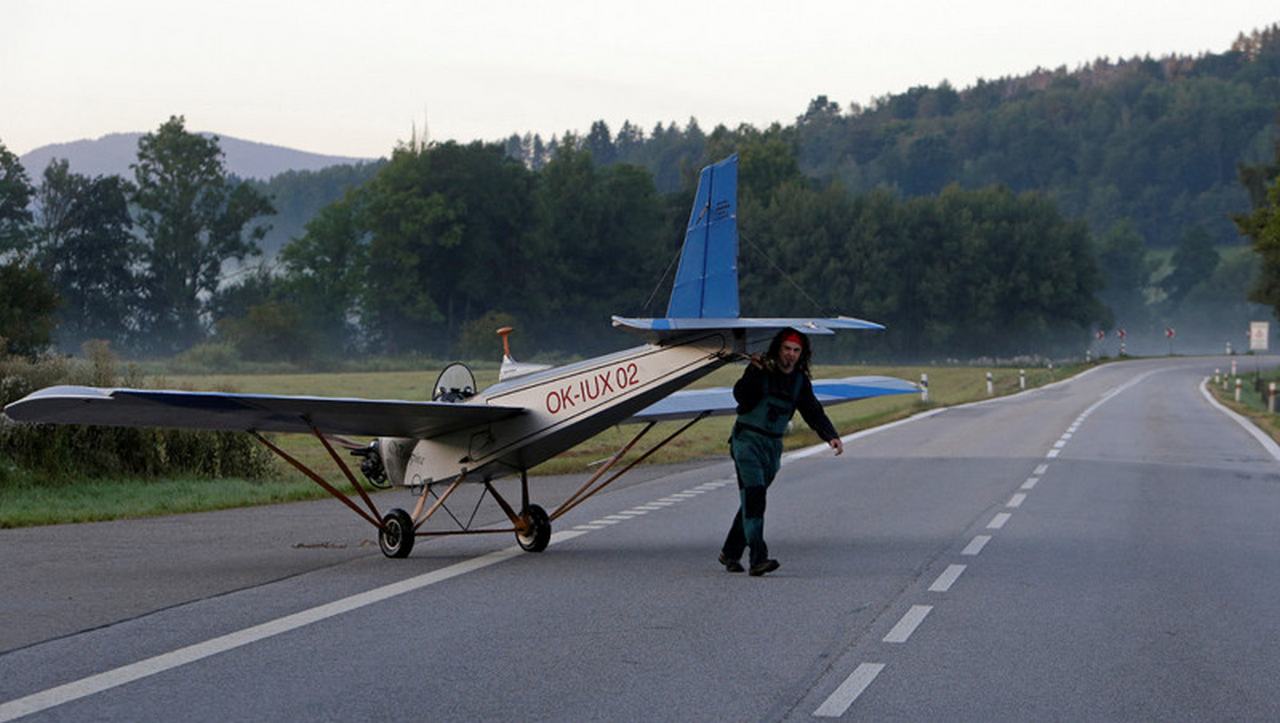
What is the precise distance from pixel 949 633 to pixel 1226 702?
2004 mm

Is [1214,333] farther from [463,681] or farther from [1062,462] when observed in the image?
[463,681]

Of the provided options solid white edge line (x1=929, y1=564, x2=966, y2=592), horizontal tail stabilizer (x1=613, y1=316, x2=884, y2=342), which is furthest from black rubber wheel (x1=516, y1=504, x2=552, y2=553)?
solid white edge line (x1=929, y1=564, x2=966, y2=592)

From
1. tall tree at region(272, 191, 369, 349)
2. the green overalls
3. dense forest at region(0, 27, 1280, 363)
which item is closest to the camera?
the green overalls

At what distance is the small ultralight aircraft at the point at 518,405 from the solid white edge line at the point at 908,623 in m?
2.17

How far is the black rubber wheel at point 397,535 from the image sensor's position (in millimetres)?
12344

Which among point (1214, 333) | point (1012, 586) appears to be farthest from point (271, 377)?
point (1214, 333)

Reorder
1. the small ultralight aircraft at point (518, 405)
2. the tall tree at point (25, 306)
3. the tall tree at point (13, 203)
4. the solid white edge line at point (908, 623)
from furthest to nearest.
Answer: the tall tree at point (13, 203) < the tall tree at point (25, 306) < the small ultralight aircraft at point (518, 405) < the solid white edge line at point (908, 623)

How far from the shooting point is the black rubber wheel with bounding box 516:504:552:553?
12.8 metres

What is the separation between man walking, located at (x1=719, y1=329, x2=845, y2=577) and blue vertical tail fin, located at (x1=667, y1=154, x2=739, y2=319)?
0.52 m

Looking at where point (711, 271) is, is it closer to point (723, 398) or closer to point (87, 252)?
point (723, 398)

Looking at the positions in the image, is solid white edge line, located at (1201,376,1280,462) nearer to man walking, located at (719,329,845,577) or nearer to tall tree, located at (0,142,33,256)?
man walking, located at (719,329,845,577)

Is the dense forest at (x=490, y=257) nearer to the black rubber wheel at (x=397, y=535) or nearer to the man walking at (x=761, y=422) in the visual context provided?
the black rubber wheel at (x=397, y=535)

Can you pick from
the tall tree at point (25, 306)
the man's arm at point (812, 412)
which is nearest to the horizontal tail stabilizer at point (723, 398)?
the man's arm at point (812, 412)

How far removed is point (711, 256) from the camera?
11680 millimetres
